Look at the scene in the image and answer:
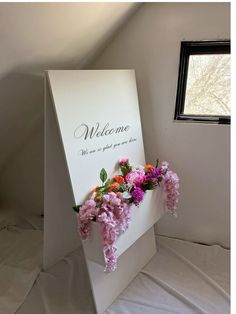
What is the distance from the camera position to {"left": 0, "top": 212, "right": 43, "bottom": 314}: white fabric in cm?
163

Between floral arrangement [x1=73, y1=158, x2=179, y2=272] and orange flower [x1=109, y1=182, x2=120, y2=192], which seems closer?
floral arrangement [x1=73, y1=158, x2=179, y2=272]

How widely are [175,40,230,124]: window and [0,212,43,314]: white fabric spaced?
1.31 m

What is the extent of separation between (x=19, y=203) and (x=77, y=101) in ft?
4.80

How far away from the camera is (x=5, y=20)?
1.07m

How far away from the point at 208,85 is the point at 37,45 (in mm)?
1145

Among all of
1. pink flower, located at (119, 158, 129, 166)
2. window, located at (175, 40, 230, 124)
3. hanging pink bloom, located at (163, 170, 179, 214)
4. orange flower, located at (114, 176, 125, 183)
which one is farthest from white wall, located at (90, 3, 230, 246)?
orange flower, located at (114, 176, 125, 183)

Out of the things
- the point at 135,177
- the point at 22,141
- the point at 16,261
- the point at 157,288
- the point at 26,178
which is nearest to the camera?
the point at 135,177

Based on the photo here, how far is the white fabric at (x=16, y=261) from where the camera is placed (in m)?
1.63

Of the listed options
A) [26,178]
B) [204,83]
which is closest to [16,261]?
[26,178]

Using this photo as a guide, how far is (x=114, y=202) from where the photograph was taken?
135cm

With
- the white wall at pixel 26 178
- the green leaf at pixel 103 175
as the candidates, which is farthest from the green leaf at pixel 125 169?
the white wall at pixel 26 178

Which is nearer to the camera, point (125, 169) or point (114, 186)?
point (114, 186)

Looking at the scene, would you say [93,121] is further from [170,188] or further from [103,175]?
[170,188]

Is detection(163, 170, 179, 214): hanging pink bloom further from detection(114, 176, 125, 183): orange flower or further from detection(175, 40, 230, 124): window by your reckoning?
detection(175, 40, 230, 124): window
